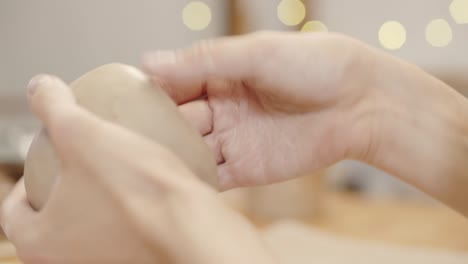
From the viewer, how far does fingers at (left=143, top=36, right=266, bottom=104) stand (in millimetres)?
765

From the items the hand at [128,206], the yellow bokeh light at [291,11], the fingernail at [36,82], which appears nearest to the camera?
the hand at [128,206]

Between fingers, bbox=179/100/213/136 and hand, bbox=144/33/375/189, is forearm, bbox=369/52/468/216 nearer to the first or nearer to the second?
hand, bbox=144/33/375/189

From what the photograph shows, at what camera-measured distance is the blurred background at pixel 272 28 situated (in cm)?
185

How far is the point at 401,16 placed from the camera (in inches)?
79.0

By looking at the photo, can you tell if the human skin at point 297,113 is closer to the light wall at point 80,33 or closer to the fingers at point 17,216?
the fingers at point 17,216

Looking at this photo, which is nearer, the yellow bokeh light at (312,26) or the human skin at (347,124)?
the human skin at (347,124)

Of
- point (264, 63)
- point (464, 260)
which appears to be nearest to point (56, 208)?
point (264, 63)

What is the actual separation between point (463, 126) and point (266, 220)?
1051 mm

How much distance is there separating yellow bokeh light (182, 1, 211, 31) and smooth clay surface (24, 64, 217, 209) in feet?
4.31

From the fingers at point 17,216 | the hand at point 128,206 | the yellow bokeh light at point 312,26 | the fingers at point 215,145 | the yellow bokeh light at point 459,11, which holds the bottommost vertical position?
the yellow bokeh light at point 312,26

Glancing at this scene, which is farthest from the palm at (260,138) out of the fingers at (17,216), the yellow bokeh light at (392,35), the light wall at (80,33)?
the yellow bokeh light at (392,35)

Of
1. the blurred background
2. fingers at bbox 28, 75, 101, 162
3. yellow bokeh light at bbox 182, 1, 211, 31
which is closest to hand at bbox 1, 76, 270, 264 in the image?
fingers at bbox 28, 75, 101, 162

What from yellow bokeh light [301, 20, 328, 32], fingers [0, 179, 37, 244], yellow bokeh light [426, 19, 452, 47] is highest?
fingers [0, 179, 37, 244]

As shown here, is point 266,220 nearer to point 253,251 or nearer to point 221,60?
point 221,60
